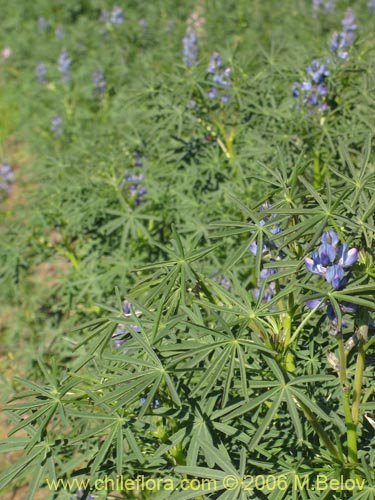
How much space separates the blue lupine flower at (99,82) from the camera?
19.3 feet

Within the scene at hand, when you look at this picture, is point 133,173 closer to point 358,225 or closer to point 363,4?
point 358,225

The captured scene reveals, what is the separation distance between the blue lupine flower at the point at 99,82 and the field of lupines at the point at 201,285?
0.41ft

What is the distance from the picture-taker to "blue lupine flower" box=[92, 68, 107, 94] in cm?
589

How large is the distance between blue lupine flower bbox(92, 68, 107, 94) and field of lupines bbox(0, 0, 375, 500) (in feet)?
0.41

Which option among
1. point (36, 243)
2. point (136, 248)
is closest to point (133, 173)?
point (136, 248)

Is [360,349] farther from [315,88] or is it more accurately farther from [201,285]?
[315,88]

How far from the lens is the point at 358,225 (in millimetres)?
1400

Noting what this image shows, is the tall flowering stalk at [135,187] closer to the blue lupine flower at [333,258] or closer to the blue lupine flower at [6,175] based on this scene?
the blue lupine flower at [333,258]

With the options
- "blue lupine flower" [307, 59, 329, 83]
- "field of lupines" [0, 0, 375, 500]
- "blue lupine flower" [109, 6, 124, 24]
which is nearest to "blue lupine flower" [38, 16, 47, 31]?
"blue lupine flower" [109, 6, 124, 24]

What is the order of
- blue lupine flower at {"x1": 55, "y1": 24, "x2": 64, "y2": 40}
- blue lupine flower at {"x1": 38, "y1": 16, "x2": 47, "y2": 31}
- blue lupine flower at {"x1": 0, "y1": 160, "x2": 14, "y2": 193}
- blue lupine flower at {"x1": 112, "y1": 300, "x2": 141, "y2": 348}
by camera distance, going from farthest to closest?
blue lupine flower at {"x1": 38, "y1": 16, "x2": 47, "y2": 31}, blue lupine flower at {"x1": 55, "y1": 24, "x2": 64, "y2": 40}, blue lupine flower at {"x1": 0, "y1": 160, "x2": 14, "y2": 193}, blue lupine flower at {"x1": 112, "y1": 300, "x2": 141, "y2": 348}

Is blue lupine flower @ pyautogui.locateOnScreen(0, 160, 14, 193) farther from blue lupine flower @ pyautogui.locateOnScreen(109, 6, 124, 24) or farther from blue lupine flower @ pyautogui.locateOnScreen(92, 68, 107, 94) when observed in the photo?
blue lupine flower @ pyautogui.locateOnScreen(109, 6, 124, 24)

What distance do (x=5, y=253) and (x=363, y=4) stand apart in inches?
224

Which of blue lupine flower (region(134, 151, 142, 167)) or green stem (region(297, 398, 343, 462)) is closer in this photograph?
green stem (region(297, 398, 343, 462))

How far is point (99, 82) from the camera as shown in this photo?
593 centimetres
